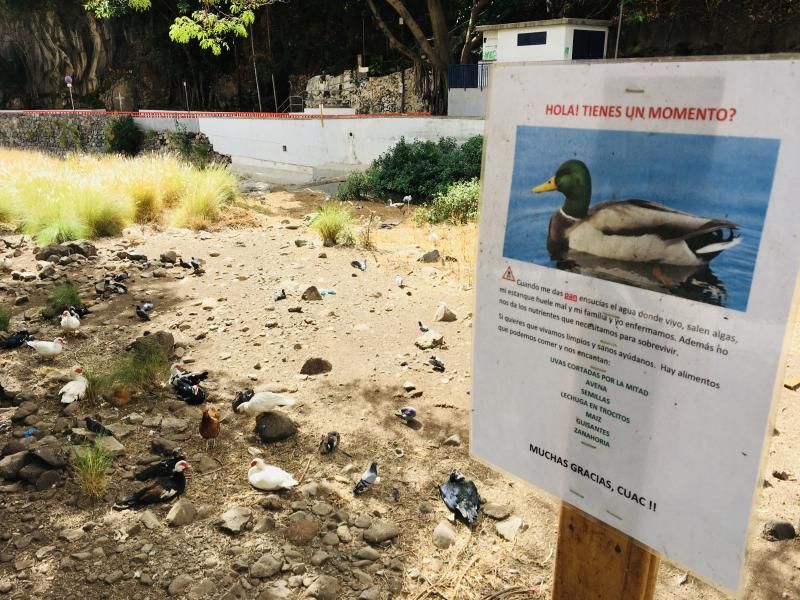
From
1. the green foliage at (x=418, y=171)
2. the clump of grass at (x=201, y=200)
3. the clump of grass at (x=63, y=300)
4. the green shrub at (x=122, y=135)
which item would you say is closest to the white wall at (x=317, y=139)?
the green foliage at (x=418, y=171)

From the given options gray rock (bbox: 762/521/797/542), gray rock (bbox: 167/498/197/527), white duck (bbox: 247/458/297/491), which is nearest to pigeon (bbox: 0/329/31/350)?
gray rock (bbox: 167/498/197/527)

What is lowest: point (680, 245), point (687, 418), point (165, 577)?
point (165, 577)

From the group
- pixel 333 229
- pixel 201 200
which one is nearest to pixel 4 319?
pixel 333 229

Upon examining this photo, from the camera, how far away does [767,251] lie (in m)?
1.10

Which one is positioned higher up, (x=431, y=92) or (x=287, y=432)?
A: (x=431, y=92)

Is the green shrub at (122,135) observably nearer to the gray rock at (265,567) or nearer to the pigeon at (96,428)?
the pigeon at (96,428)

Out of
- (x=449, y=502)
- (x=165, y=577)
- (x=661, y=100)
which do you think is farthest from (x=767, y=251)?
(x=165, y=577)

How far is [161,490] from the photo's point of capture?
3.01m

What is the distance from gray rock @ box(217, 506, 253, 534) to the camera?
9.16 ft

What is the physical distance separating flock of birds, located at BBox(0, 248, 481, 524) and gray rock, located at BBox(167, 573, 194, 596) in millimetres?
560

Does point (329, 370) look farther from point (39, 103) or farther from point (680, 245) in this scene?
point (39, 103)

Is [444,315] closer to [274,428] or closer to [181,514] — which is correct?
[274,428]

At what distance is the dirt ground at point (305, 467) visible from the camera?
8.35 ft

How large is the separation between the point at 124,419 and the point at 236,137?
1714cm
